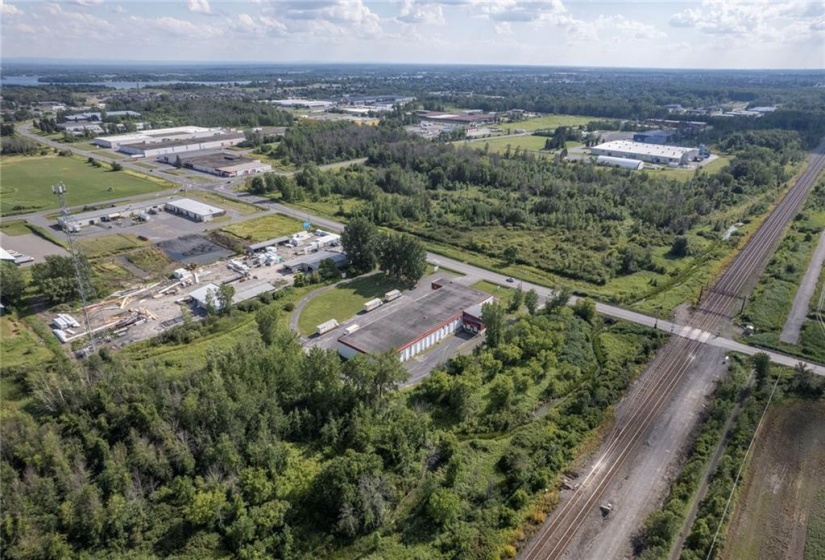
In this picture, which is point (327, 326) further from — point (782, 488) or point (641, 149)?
point (641, 149)

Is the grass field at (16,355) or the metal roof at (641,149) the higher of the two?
the metal roof at (641,149)

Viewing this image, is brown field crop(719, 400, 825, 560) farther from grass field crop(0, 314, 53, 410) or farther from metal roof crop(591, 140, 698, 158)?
metal roof crop(591, 140, 698, 158)

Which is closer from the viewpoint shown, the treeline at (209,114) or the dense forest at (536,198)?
the dense forest at (536,198)

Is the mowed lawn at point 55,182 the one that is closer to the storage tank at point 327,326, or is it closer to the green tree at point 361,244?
the green tree at point 361,244

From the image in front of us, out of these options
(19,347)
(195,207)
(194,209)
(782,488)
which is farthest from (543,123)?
(19,347)

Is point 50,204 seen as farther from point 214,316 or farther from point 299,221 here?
point 214,316

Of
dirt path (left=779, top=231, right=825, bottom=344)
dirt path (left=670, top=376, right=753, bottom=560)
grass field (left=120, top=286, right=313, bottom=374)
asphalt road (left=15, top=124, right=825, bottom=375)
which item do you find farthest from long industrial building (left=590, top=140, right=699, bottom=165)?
grass field (left=120, top=286, right=313, bottom=374)

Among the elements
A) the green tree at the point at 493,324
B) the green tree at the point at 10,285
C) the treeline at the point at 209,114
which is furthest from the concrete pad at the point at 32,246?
the treeline at the point at 209,114
